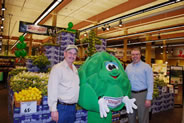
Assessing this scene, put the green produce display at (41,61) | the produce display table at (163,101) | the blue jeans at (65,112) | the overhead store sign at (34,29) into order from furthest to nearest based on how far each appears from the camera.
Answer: the overhead store sign at (34,29) → the green produce display at (41,61) → the produce display table at (163,101) → the blue jeans at (65,112)

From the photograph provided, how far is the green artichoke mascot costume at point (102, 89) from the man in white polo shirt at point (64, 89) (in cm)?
11

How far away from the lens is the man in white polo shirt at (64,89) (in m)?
1.79

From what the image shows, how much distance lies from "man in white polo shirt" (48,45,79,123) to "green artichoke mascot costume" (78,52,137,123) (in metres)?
0.11

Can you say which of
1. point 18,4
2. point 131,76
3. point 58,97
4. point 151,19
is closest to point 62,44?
point 131,76

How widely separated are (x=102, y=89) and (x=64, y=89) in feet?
1.53

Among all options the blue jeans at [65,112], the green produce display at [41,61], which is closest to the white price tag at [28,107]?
the blue jeans at [65,112]

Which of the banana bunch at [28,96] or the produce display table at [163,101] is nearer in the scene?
the banana bunch at [28,96]

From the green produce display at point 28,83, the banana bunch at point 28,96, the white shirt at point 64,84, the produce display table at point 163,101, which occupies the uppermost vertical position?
the white shirt at point 64,84

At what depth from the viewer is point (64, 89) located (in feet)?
6.16

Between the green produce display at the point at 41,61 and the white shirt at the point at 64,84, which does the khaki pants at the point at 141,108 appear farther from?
the green produce display at the point at 41,61

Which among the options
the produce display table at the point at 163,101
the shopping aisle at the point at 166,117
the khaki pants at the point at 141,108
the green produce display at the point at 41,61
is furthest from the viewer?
the green produce display at the point at 41,61

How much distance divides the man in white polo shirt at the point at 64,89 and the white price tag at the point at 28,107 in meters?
1.12

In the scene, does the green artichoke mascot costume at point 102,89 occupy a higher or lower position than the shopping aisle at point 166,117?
higher

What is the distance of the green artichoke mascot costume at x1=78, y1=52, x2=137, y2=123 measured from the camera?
1.80m
